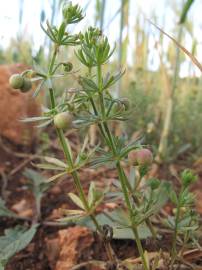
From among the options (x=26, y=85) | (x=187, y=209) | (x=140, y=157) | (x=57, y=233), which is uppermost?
(x=26, y=85)

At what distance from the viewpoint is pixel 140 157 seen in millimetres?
791

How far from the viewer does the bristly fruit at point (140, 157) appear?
2.60 feet

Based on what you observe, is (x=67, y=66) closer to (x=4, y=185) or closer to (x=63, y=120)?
(x=63, y=120)

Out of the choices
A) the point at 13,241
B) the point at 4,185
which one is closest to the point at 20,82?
the point at 13,241

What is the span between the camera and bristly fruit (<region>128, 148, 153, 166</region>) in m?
0.79

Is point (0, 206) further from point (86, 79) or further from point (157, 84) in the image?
point (157, 84)

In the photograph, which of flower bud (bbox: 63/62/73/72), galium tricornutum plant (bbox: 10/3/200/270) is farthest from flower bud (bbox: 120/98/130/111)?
flower bud (bbox: 63/62/73/72)

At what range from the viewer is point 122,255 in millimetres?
1149

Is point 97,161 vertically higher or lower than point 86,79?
lower

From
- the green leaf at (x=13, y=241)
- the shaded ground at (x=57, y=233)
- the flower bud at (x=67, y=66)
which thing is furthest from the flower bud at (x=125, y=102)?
the green leaf at (x=13, y=241)

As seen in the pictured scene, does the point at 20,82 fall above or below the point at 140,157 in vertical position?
above

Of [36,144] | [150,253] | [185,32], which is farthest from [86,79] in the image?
[185,32]

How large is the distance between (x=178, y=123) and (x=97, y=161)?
1378 millimetres

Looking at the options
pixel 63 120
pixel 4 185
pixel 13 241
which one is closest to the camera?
pixel 63 120
